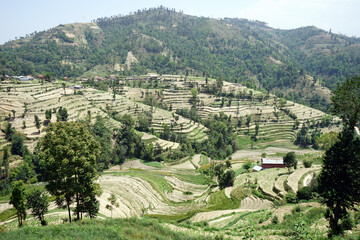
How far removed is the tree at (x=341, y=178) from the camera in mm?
18906

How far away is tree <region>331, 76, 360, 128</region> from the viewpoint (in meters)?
24.7

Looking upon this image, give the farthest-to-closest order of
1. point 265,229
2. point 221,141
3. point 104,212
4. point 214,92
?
1. point 214,92
2. point 221,141
3. point 104,212
4. point 265,229

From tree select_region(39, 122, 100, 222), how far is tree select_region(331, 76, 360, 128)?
28.6 m

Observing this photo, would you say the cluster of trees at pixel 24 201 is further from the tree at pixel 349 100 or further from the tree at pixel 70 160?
the tree at pixel 349 100

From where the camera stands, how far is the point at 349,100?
2516cm

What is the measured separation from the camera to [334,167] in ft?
65.7

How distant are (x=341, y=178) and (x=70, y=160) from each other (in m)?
25.1

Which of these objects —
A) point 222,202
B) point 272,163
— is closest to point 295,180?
point 222,202

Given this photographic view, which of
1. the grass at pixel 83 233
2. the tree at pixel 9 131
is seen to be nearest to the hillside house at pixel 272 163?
the grass at pixel 83 233

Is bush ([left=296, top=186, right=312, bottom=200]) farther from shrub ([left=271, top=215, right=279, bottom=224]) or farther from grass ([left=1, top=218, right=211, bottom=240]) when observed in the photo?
grass ([left=1, top=218, right=211, bottom=240])

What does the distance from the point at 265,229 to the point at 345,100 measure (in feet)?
56.7

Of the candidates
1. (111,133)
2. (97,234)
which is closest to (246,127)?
(111,133)

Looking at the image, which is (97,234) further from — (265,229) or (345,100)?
(345,100)

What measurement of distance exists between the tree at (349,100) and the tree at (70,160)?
28590 millimetres
